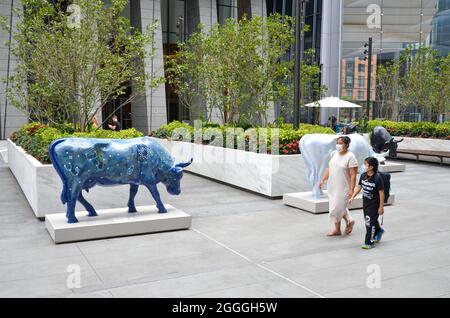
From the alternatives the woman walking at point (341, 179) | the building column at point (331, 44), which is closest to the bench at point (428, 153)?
the woman walking at point (341, 179)

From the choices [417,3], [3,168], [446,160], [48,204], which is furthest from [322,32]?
[48,204]

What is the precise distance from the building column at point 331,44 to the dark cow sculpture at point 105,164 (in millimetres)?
33273

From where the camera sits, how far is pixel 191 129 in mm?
17578

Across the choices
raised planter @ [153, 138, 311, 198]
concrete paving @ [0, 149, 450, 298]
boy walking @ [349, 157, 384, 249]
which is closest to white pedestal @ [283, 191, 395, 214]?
concrete paving @ [0, 149, 450, 298]

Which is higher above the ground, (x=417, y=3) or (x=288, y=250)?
(x=417, y=3)

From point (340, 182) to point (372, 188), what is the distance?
2.49 ft

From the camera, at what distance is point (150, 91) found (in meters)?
31.1

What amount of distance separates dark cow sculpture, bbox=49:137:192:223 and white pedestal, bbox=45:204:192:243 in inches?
11.1

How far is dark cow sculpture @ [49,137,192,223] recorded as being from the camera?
8102 mm

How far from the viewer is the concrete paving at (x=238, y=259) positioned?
5914 mm
